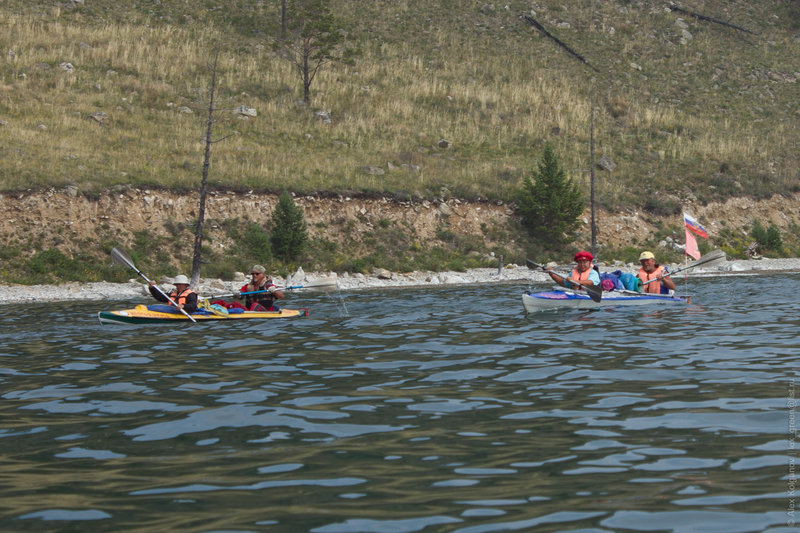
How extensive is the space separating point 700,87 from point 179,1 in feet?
127

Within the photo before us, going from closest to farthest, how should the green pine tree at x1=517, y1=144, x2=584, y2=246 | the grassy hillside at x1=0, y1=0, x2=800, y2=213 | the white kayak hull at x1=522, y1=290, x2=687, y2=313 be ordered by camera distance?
the white kayak hull at x1=522, y1=290, x2=687, y2=313
the grassy hillside at x1=0, y1=0, x2=800, y2=213
the green pine tree at x1=517, y1=144, x2=584, y2=246

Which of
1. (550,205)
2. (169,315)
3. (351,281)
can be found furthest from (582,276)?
(550,205)

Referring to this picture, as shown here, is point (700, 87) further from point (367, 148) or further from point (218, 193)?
point (218, 193)

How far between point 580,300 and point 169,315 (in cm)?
953

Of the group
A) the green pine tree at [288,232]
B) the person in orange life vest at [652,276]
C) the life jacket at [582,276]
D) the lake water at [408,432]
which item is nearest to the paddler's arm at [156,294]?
the lake water at [408,432]

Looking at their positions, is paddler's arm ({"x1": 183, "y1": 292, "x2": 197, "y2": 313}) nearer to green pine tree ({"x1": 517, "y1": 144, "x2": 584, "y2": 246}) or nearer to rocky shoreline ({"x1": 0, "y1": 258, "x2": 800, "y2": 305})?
rocky shoreline ({"x1": 0, "y1": 258, "x2": 800, "y2": 305})

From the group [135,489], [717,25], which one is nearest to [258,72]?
[717,25]

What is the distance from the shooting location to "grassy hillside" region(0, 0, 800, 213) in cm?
3706

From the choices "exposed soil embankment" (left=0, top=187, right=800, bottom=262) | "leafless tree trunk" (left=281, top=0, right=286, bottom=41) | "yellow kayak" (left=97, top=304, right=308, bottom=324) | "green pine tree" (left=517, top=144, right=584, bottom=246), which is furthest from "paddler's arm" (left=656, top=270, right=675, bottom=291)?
"leafless tree trunk" (left=281, top=0, right=286, bottom=41)

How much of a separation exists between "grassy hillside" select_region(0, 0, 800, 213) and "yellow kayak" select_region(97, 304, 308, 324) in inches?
587

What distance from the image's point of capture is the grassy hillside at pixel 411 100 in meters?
37.1

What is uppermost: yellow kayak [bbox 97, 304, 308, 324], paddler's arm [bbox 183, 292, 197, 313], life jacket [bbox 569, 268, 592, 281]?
life jacket [bbox 569, 268, 592, 281]

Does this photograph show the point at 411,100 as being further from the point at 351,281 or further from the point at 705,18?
the point at 705,18

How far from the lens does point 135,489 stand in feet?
18.7
